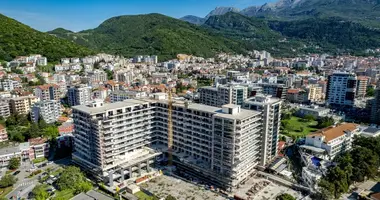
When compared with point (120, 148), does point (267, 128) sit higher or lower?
higher

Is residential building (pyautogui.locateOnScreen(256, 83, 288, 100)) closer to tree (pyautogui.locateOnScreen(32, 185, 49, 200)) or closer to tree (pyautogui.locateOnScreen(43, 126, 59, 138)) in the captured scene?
Answer: tree (pyautogui.locateOnScreen(43, 126, 59, 138))

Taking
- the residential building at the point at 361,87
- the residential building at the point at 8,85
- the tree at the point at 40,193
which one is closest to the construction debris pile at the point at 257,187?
the tree at the point at 40,193

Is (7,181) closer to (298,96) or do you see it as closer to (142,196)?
(142,196)

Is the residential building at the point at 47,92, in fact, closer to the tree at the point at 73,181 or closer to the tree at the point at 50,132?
the tree at the point at 50,132

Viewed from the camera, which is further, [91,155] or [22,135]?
[22,135]

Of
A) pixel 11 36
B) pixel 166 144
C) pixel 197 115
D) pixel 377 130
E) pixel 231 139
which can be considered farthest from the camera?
pixel 11 36

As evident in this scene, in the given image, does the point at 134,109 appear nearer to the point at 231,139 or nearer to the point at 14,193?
the point at 231,139

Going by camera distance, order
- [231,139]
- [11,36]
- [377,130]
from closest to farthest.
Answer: [231,139] < [377,130] < [11,36]

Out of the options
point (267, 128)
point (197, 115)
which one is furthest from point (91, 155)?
point (267, 128)
